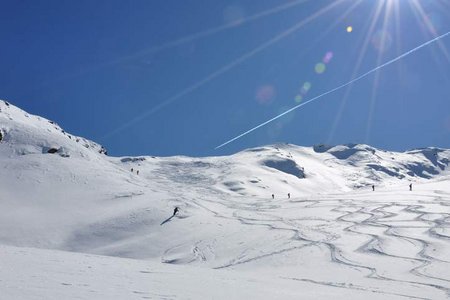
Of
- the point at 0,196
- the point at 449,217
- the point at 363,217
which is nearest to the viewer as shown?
the point at 449,217

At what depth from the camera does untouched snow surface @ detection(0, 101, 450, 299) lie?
37.2 feet

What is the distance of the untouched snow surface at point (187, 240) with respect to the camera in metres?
11.3

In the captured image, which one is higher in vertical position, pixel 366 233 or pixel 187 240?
pixel 366 233

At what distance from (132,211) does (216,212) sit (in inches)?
295

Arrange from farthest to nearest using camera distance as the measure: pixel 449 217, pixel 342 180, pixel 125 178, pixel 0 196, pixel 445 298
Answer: pixel 342 180, pixel 125 178, pixel 0 196, pixel 449 217, pixel 445 298

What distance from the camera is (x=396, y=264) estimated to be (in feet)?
58.4

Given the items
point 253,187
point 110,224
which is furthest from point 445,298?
point 253,187

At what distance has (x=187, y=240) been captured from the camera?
2700cm

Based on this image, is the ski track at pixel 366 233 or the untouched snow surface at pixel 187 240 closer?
the untouched snow surface at pixel 187 240

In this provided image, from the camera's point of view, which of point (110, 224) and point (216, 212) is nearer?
point (110, 224)

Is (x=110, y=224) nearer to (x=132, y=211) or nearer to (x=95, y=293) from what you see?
(x=132, y=211)

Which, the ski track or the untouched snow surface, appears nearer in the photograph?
the untouched snow surface

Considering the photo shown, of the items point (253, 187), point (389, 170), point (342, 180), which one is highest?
point (389, 170)

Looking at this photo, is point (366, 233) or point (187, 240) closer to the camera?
point (366, 233)
